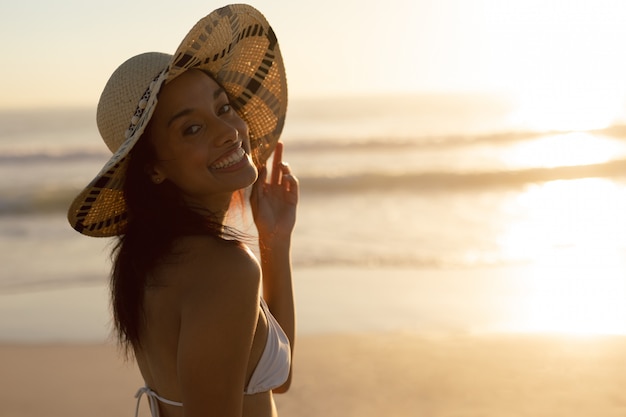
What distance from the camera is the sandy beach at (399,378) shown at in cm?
550

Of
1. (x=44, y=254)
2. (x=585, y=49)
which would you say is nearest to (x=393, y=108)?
(x=585, y=49)

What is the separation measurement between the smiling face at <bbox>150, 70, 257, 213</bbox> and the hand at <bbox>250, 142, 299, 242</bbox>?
0.73 metres

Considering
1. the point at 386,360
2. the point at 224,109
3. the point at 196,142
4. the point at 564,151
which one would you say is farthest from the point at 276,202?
the point at 564,151

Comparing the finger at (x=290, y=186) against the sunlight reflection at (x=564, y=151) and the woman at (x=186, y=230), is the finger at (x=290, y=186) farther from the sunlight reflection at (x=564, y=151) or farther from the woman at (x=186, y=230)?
the sunlight reflection at (x=564, y=151)

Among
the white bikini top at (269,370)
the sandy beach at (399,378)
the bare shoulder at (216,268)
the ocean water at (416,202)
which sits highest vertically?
the ocean water at (416,202)

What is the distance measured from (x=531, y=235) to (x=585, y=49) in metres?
30.0

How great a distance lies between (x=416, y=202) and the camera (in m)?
14.0

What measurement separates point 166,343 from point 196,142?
55 cm

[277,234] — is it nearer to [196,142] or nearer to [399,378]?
[196,142]

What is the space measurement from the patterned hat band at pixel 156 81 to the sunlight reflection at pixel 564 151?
16.6 m

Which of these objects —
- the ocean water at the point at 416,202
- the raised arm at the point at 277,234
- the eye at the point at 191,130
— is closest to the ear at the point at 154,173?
the eye at the point at 191,130

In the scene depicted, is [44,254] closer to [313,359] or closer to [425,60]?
[313,359]

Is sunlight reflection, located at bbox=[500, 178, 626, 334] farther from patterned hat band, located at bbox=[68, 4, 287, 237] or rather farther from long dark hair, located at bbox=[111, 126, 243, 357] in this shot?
long dark hair, located at bbox=[111, 126, 243, 357]

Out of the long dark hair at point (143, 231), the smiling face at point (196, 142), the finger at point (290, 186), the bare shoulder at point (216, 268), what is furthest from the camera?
the finger at point (290, 186)
